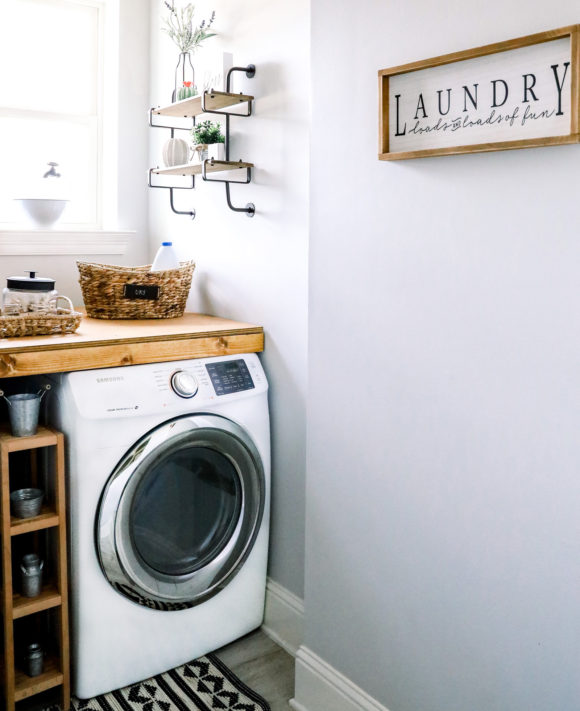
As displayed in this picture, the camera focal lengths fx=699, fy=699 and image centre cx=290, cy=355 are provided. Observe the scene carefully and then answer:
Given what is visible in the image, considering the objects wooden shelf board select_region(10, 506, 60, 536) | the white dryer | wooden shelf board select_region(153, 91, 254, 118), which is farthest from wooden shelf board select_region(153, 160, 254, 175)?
wooden shelf board select_region(10, 506, 60, 536)

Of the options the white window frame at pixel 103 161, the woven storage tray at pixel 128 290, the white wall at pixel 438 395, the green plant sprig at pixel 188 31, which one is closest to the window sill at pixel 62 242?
the white window frame at pixel 103 161

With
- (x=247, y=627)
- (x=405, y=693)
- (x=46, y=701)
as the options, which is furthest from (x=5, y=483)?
(x=405, y=693)

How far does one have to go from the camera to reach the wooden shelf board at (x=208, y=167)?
216 centimetres

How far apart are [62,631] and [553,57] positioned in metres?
1.77

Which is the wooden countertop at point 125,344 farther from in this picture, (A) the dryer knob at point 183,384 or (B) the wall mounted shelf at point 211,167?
(B) the wall mounted shelf at point 211,167

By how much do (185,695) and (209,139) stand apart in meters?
1.67

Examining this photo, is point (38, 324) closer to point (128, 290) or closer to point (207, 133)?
point (128, 290)

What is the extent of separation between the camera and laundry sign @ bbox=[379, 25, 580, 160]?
1.16m

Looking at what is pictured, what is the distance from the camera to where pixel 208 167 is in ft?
7.18

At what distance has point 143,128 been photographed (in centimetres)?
276

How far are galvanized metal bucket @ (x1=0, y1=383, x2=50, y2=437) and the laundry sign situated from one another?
1.08m

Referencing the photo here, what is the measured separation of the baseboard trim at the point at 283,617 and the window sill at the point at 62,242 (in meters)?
1.38

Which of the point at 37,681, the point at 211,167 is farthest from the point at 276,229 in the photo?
the point at 37,681

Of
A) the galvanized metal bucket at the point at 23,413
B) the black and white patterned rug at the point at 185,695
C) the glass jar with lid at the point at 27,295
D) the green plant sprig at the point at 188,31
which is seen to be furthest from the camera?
the green plant sprig at the point at 188,31
